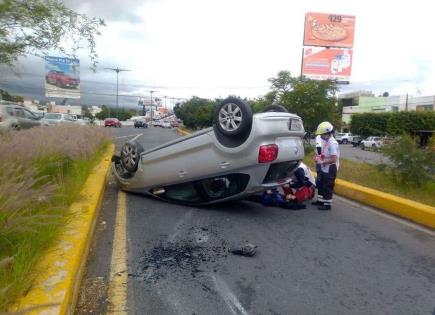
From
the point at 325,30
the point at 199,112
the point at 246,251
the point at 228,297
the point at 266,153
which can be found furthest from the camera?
the point at 325,30

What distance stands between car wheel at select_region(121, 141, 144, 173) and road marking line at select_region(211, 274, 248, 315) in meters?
3.51

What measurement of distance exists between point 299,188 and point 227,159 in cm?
195

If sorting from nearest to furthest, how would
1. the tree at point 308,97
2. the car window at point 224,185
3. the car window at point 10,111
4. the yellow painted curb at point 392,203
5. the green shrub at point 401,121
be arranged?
the car window at point 224,185
the yellow painted curb at point 392,203
the tree at point 308,97
the car window at point 10,111
the green shrub at point 401,121

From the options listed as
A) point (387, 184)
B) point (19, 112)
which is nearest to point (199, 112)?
point (19, 112)

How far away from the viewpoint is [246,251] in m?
4.20

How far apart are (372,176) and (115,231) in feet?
22.1

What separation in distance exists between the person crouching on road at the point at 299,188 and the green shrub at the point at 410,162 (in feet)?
7.25

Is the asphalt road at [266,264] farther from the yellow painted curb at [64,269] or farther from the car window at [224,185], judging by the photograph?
the car window at [224,185]

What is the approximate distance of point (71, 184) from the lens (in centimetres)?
566

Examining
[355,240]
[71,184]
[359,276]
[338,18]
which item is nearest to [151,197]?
[71,184]

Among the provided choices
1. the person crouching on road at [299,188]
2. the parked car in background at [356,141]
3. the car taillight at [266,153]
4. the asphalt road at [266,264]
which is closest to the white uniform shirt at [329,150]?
the person crouching on road at [299,188]

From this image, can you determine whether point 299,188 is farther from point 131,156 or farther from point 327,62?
point 327,62

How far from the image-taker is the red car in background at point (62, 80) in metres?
45.4

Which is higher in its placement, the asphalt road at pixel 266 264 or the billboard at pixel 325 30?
the billboard at pixel 325 30
